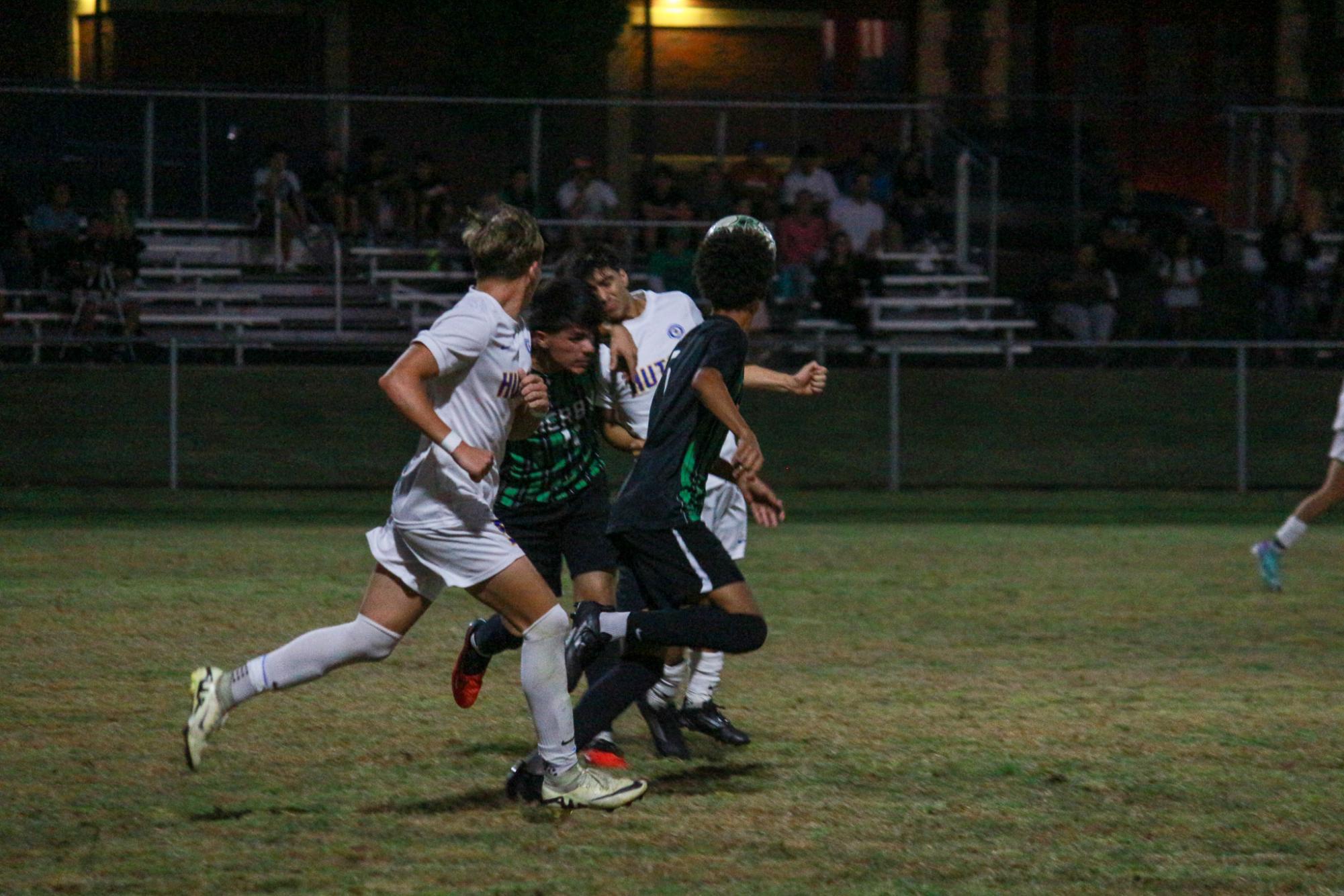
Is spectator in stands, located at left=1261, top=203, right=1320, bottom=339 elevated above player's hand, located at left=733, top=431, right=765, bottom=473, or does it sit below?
above

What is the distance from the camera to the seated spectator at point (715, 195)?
2064 cm

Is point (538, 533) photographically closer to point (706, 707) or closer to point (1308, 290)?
point (706, 707)

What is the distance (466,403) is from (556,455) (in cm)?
93

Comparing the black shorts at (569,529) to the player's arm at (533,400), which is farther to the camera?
the black shorts at (569,529)

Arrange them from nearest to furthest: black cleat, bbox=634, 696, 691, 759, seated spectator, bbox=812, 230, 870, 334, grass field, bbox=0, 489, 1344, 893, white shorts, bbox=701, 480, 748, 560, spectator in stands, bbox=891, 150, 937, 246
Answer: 1. grass field, bbox=0, 489, 1344, 893
2. black cleat, bbox=634, 696, 691, 759
3. white shorts, bbox=701, 480, 748, 560
4. seated spectator, bbox=812, 230, 870, 334
5. spectator in stands, bbox=891, 150, 937, 246

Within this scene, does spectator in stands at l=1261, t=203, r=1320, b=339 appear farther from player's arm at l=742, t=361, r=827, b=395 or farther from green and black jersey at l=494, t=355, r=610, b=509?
green and black jersey at l=494, t=355, r=610, b=509

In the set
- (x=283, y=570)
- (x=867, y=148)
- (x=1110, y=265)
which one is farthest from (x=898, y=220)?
(x=283, y=570)

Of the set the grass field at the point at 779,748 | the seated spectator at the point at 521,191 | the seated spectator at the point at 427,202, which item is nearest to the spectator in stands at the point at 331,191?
the seated spectator at the point at 427,202

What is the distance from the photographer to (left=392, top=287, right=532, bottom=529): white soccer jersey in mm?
5422

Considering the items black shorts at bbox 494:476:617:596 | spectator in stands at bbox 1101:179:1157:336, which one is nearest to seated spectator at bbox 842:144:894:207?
spectator in stands at bbox 1101:179:1157:336

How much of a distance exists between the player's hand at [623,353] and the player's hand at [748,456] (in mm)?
862

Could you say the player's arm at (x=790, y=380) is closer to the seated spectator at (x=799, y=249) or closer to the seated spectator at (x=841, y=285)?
the seated spectator at (x=841, y=285)

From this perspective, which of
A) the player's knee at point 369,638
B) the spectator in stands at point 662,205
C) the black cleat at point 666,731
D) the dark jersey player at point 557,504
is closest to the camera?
the player's knee at point 369,638

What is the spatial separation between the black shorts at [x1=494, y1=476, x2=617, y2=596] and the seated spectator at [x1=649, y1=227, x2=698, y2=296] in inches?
497
